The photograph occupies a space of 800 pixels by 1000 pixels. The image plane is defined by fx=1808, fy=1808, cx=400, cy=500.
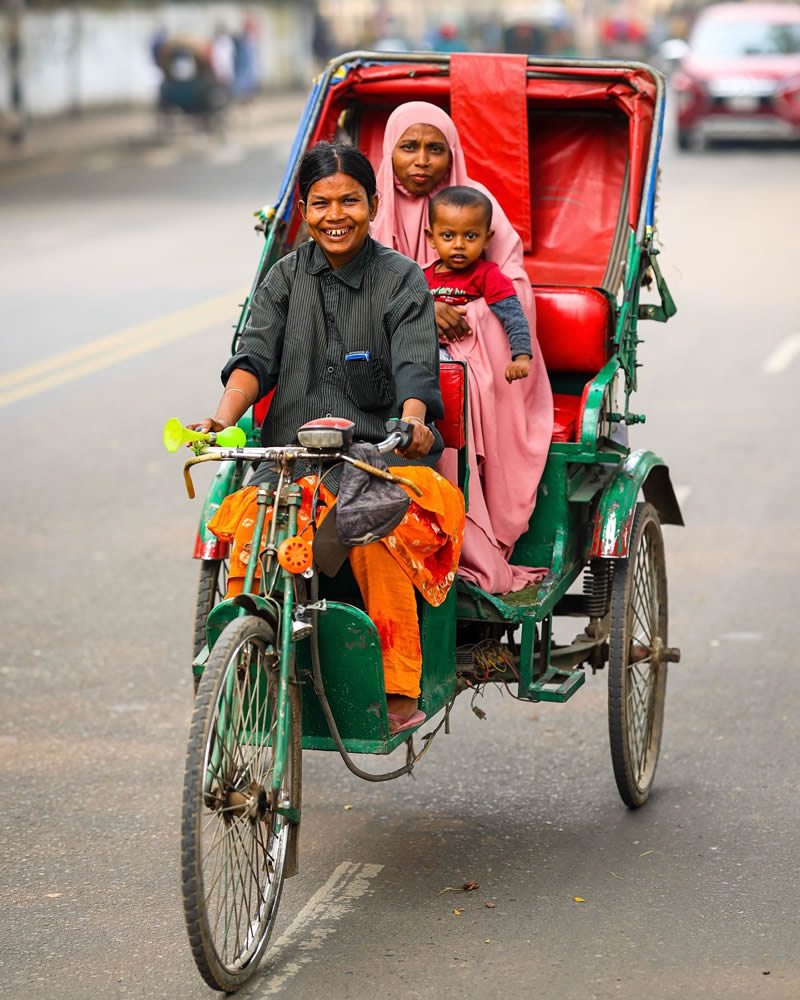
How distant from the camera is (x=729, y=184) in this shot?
23.2 metres

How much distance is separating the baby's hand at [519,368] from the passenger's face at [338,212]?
735 mm

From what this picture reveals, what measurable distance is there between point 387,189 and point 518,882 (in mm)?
2260

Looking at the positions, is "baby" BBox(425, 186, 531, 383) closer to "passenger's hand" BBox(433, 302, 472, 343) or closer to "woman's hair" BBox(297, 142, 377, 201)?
"passenger's hand" BBox(433, 302, 472, 343)

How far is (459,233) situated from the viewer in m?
5.50

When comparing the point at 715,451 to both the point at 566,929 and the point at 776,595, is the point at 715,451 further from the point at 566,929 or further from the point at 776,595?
the point at 566,929

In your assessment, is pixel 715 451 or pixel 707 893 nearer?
pixel 707 893

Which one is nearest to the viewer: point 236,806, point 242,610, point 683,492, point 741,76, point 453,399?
point 236,806

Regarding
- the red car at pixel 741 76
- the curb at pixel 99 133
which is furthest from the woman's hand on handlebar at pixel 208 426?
the curb at pixel 99 133

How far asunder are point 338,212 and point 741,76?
22.8 metres

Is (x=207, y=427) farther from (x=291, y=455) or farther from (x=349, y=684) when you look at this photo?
(x=349, y=684)

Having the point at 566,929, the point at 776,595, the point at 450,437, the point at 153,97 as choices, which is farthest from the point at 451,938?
the point at 153,97

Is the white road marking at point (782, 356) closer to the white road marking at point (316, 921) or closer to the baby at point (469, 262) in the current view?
the baby at point (469, 262)

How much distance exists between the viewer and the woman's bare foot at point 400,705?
466 cm

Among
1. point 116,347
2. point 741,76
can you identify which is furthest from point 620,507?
point 741,76
